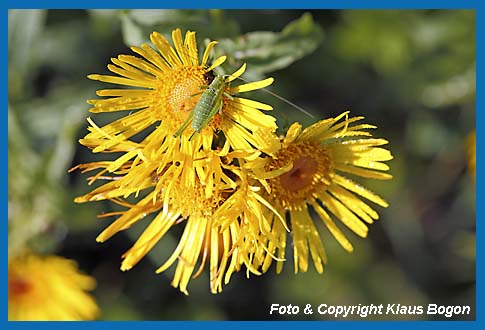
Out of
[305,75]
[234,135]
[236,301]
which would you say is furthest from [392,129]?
[234,135]

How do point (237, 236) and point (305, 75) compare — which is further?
point (305, 75)

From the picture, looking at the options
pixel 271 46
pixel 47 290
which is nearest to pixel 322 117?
pixel 271 46

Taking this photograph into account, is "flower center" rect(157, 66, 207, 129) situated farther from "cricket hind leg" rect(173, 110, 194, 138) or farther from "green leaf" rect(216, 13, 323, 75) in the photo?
"green leaf" rect(216, 13, 323, 75)

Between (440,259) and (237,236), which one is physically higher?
(440,259)

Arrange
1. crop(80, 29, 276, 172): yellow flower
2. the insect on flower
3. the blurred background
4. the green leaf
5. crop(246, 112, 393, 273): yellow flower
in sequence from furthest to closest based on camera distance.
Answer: the blurred background
the green leaf
crop(246, 112, 393, 273): yellow flower
crop(80, 29, 276, 172): yellow flower
the insect on flower

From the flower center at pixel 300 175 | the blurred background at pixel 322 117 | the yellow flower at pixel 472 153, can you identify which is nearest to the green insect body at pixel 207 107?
the flower center at pixel 300 175

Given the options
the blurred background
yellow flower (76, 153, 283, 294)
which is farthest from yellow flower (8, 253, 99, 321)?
yellow flower (76, 153, 283, 294)

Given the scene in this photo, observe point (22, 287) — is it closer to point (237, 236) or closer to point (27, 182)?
point (27, 182)
